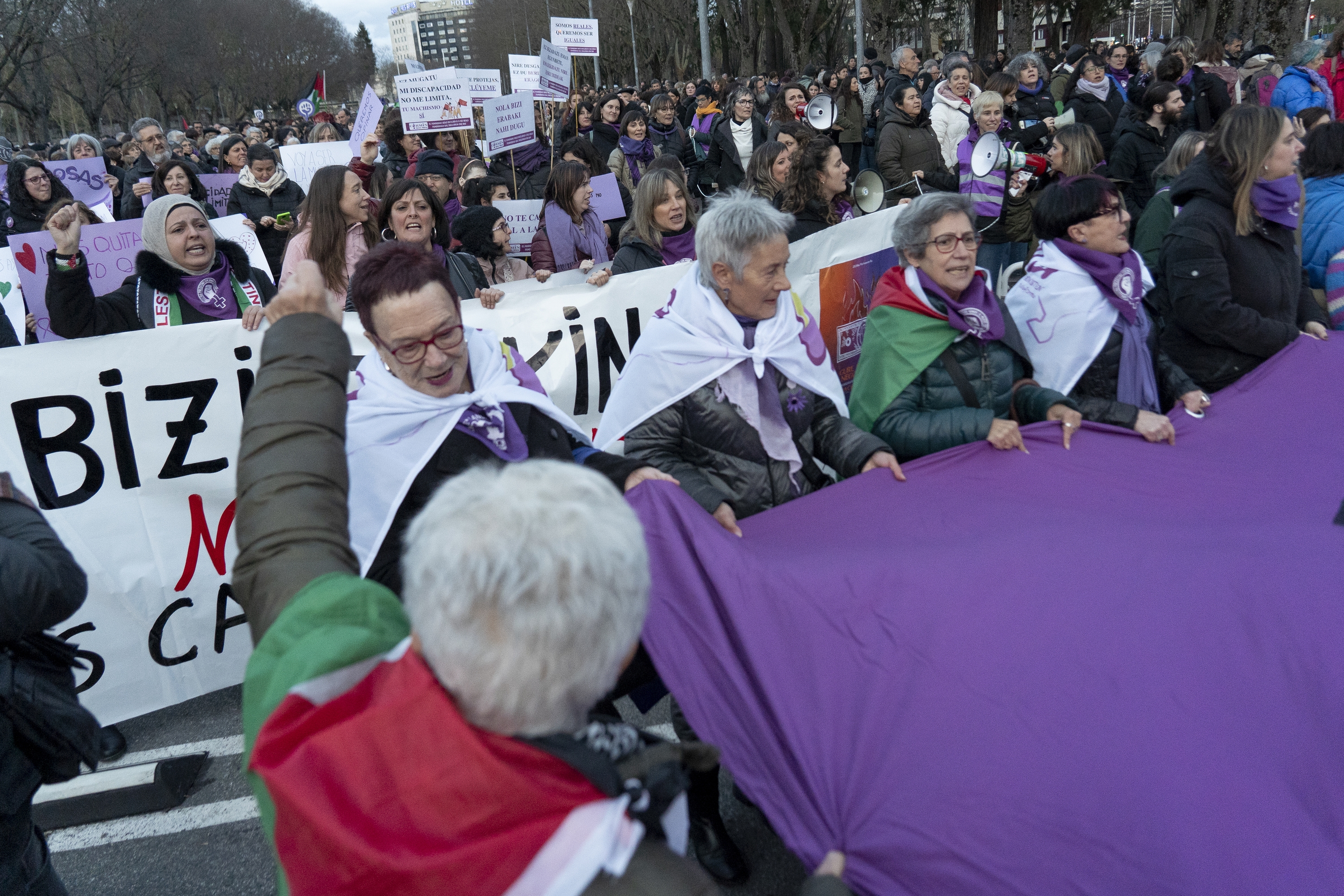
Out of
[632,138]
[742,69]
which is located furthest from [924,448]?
[742,69]

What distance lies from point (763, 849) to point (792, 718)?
3.68ft

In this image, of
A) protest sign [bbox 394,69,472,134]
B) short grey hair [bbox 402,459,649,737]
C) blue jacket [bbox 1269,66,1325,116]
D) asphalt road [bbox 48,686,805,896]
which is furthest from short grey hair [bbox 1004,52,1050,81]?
short grey hair [bbox 402,459,649,737]

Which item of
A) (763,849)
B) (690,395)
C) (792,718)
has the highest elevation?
(690,395)

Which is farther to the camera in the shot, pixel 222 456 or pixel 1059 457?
pixel 222 456

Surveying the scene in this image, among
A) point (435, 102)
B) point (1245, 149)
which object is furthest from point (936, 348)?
point (435, 102)

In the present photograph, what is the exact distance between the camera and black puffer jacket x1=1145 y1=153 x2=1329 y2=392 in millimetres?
3775

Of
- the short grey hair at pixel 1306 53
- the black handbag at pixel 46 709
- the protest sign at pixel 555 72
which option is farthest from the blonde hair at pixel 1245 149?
the short grey hair at pixel 1306 53

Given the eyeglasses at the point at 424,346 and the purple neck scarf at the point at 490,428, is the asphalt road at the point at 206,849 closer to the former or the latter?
the purple neck scarf at the point at 490,428

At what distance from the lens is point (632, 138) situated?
9.52m

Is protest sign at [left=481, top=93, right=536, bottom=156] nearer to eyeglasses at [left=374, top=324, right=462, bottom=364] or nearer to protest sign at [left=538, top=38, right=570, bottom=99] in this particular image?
protest sign at [left=538, top=38, right=570, bottom=99]

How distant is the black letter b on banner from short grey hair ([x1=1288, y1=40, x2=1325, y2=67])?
11358 millimetres

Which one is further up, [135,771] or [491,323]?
[491,323]

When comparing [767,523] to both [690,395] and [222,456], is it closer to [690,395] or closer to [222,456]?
[690,395]

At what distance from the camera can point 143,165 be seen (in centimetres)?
930
